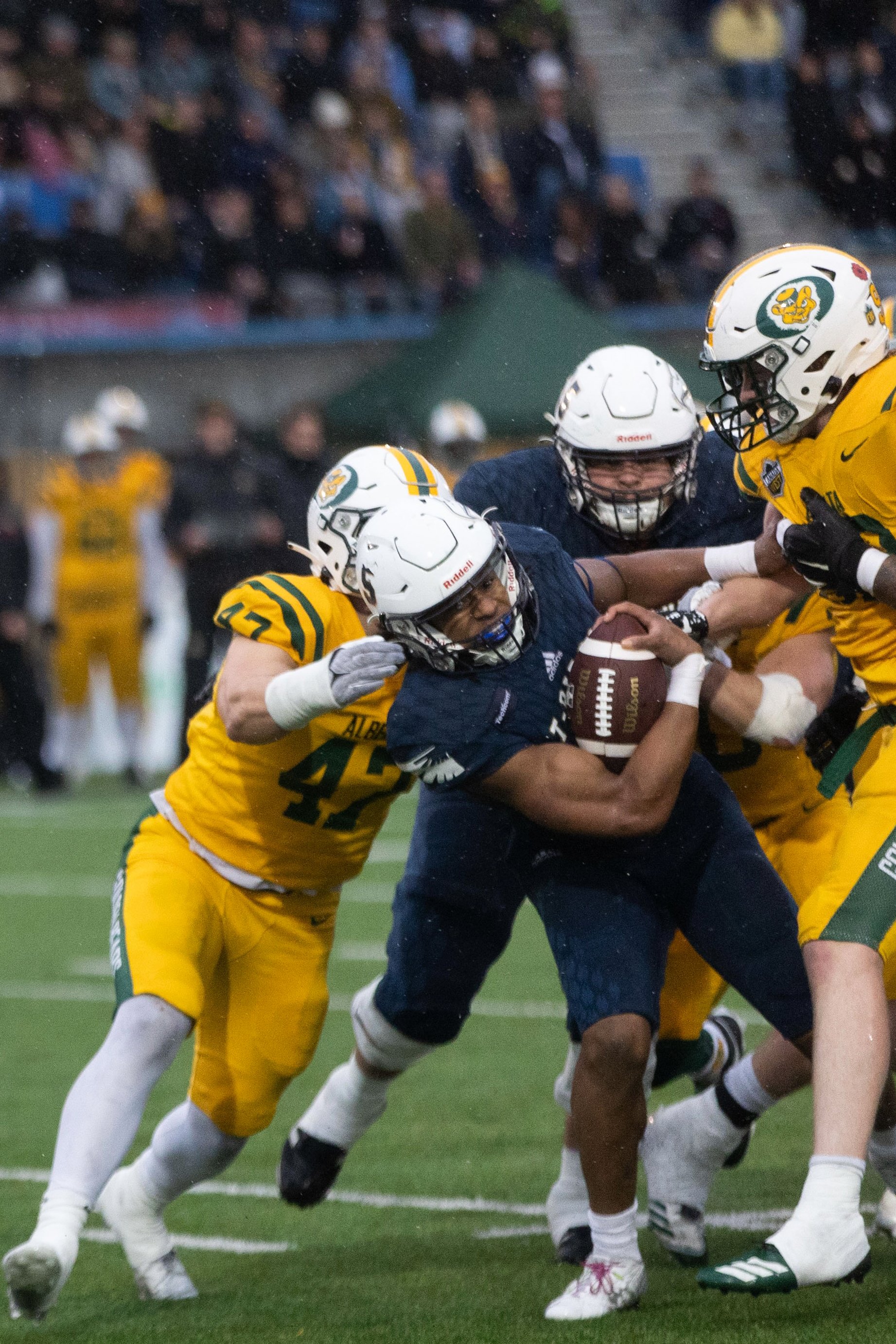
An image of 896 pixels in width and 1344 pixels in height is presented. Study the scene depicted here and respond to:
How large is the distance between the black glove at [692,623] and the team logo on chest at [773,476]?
0.27m

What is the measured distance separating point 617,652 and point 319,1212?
64.9 inches

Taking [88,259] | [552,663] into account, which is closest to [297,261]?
[88,259]

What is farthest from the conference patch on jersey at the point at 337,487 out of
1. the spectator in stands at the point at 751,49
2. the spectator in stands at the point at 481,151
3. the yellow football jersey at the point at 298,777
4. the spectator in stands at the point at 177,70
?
the spectator in stands at the point at 177,70

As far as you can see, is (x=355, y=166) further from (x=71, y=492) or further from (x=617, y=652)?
(x=617, y=652)

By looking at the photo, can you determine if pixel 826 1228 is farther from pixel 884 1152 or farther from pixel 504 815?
pixel 504 815

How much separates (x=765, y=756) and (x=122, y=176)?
37.9 feet

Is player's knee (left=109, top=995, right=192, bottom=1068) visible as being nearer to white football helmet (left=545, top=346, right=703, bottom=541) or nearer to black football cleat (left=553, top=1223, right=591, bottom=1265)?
black football cleat (left=553, top=1223, right=591, bottom=1265)

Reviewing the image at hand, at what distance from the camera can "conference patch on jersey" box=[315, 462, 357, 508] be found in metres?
3.79

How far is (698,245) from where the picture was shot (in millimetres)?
14016

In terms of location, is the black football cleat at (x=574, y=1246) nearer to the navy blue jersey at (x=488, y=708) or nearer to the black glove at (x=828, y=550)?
the navy blue jersey at (x=488, y=708)

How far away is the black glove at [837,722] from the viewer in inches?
157

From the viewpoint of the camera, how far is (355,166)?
588 inches

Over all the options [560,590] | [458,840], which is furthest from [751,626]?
[458,840]

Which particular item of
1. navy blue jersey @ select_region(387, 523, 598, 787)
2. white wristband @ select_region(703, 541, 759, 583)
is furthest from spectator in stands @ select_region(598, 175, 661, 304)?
navy blue jersey @ select_region(387, 523, 598, 787)
